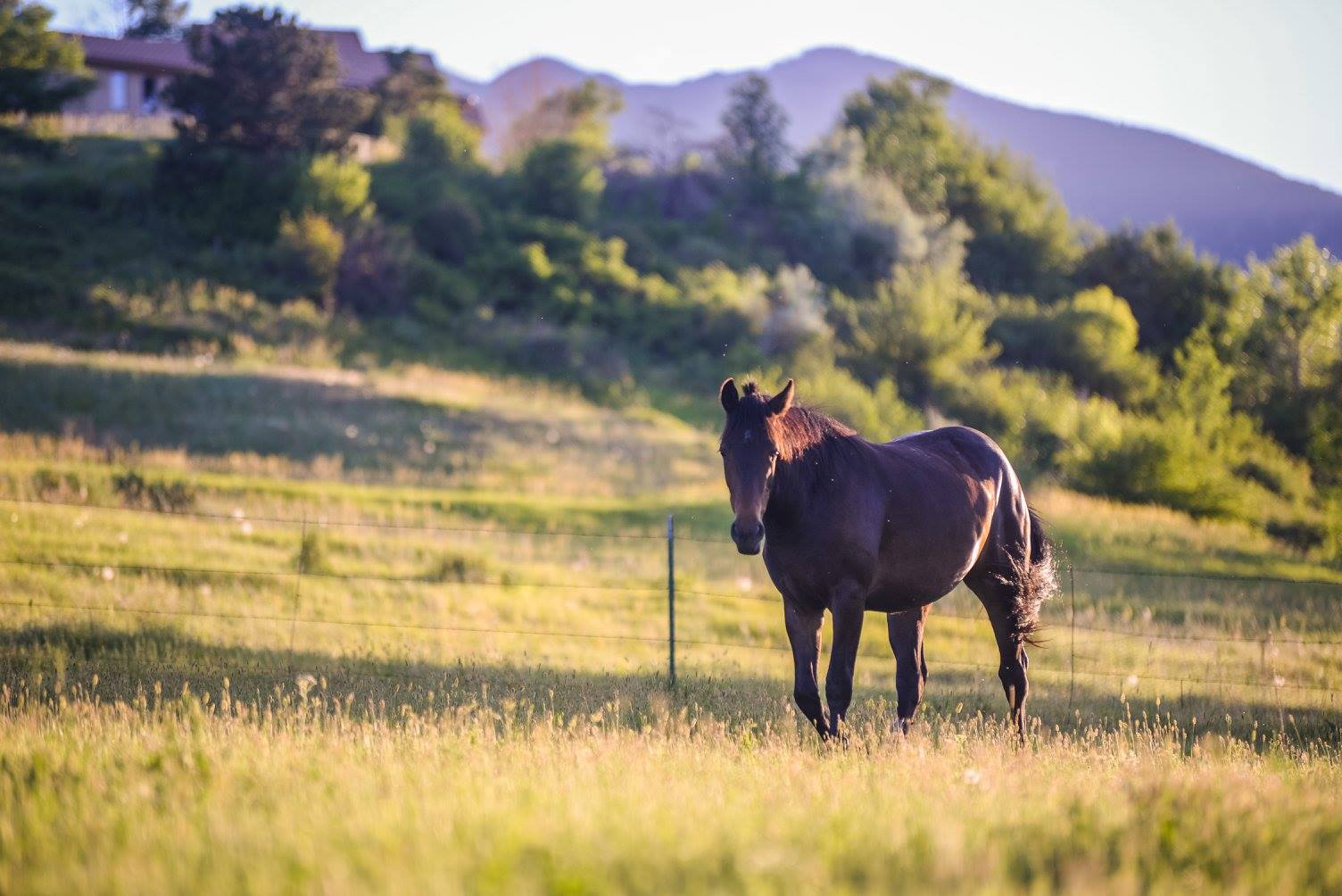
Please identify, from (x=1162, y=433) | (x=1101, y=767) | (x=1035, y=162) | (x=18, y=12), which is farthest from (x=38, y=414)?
(x=1035, y=162)

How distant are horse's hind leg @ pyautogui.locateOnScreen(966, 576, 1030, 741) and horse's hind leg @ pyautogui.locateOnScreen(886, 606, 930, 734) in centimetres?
78

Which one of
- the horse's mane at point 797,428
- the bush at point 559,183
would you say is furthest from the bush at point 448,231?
the horse's mane at point 797,428

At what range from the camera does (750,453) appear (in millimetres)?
7523

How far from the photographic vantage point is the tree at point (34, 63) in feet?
172

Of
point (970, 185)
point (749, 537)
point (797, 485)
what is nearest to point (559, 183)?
point (970, 185)

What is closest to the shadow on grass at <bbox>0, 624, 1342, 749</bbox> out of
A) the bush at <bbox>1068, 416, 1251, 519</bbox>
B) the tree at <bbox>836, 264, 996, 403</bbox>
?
the bush at <bbox>1068, 416, 1251, 519</bbox>

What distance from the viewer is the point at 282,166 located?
53875 millimetres

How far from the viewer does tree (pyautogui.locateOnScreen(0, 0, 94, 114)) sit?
52.5 metres

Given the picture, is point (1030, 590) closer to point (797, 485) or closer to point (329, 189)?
point (797, 485)

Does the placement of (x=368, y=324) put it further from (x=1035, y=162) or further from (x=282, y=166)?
(x=1035, y=162)

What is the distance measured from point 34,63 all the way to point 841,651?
188 feet

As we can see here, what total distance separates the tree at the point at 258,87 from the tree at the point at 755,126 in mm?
28874

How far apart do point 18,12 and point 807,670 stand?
59185mm

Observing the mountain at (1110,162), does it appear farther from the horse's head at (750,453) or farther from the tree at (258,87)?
the horse's head at (750,453)
